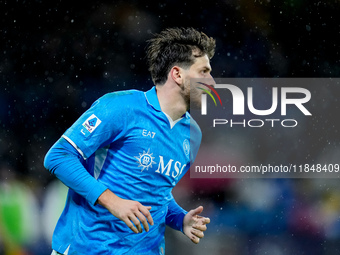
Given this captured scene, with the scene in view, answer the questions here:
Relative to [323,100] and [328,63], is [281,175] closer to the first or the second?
[323,100]

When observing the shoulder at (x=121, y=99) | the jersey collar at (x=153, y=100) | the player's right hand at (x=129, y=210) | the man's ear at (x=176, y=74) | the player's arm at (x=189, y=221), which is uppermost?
the man's ear at (x=176, y=74)

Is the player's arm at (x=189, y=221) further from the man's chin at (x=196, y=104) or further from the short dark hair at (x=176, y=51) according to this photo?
the short dark hair at (x=176, y=51)

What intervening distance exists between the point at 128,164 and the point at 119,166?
0.14ft

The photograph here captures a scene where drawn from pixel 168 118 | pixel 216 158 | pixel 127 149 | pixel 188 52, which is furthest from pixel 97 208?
pixel 216 158

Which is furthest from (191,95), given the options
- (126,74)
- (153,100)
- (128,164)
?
Result: (126,74)

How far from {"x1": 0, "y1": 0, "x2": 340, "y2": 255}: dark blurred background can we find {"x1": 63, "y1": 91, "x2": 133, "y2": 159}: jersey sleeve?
3.10 m

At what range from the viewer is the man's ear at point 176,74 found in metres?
2.26

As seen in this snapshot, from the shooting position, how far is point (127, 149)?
2.06m

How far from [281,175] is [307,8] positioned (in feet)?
6.72

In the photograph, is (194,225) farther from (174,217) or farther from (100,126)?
(100,126)

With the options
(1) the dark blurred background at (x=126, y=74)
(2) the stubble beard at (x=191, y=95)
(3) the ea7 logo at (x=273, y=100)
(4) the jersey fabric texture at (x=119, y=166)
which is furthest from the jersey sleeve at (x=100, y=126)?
(1) the dark blurred background at (x=126, y=74)

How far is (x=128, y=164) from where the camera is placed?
2061 mm

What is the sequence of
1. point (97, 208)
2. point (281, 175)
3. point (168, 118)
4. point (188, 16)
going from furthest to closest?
1. point (281, 175)
2. point (188, 16)
3. point (168, 118)
4. point (97, 208)

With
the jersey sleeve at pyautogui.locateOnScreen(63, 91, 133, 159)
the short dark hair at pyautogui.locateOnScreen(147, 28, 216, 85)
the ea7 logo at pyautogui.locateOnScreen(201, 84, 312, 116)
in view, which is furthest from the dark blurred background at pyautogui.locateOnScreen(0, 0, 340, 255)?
the jersey sleeve at pyautogui.locateOnScreen(63, 91, 133, 159)
